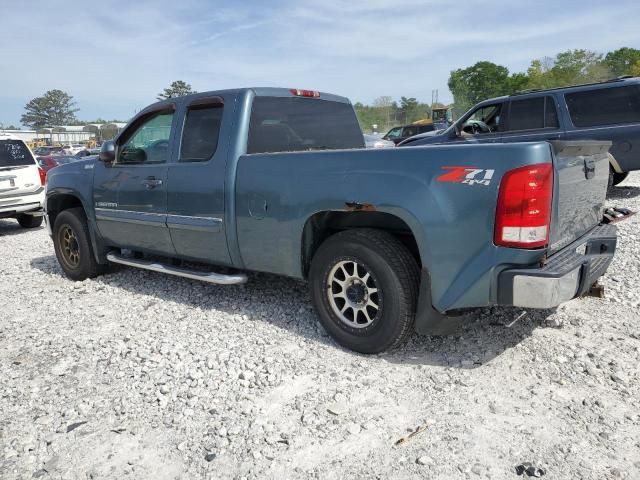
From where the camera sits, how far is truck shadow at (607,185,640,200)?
870 cm

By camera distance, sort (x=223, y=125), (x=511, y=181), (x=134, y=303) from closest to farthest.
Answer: (x=511, y=181)
(x=223, y=125)
(x=134, y=303)

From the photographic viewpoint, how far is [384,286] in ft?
10.7

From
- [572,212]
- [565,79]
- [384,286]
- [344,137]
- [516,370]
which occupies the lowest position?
[516,370]

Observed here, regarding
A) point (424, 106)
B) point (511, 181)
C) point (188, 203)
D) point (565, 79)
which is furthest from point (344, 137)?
point (424, 106)

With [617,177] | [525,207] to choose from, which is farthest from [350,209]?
[617,177]

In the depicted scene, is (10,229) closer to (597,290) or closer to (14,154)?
(14,154)

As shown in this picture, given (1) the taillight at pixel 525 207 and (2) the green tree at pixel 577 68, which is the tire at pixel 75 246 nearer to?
(1) the taillight at pixel 525 207

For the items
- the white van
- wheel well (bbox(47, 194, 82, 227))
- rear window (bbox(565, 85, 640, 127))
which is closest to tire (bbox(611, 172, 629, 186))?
rear window (bbox(565, 85, 640, 127))

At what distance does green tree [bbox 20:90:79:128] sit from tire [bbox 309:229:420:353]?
508 ft

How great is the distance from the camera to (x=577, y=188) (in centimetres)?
321

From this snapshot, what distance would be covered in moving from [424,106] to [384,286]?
78144 mm

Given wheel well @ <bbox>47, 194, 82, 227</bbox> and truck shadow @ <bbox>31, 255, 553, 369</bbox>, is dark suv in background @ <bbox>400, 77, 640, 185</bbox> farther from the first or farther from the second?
wheel well @ <bbox>47, 194, 82, 227</bbox>

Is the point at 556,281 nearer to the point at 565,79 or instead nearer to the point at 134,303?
the point at 134,303

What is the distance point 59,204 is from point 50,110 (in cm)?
15770
